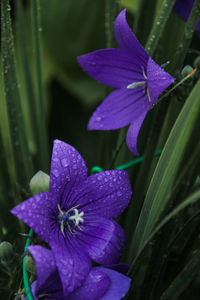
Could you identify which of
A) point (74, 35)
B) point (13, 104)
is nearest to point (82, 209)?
point (13, 104)

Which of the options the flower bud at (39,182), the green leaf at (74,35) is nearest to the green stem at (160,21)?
the flower bud at (39,182)

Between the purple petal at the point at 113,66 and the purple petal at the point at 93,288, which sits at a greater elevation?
the purple petal at the point at 113,66

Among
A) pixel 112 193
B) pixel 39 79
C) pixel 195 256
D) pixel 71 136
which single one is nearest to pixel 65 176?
pixel 112 193

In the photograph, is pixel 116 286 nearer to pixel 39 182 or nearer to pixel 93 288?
pixel 93 288

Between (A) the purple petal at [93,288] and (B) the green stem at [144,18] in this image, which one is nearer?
(A) the purple petal at [93,288]

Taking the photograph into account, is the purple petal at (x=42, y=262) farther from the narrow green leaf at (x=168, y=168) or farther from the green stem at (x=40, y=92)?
the green stem at (x=40, y=92)

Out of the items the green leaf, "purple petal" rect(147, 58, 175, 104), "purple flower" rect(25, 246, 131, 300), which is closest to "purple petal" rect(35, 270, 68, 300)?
"purple flower" rect(25, 246, 131, 300)
